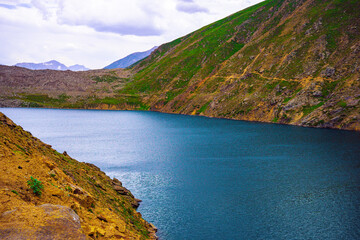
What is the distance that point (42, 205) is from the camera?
19.8 m

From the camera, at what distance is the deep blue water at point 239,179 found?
37.2 metres

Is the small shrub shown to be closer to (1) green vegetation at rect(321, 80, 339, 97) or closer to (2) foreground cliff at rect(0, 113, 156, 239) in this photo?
(2) foreground cliff at rect(0, 113, 156, 239)

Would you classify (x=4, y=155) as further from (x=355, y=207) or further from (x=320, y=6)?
(x=320, y=6)

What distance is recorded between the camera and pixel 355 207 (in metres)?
41.9

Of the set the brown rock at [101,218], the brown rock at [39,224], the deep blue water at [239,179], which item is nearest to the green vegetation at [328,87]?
the deep blue water at [239,179]

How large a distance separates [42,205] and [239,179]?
142ft

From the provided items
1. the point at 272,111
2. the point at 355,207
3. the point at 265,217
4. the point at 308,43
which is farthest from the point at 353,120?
the point at 265,217

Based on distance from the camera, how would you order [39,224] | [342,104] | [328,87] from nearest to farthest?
[39,224] → [342,104] → [328,87]

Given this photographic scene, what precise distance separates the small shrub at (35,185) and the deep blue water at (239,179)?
1788 centimetres

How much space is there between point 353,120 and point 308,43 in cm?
6192

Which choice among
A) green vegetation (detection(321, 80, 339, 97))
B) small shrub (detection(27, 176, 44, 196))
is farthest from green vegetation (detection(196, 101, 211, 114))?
small shrub (detection(27, 176, 44, 196))

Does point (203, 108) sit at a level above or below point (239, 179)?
above

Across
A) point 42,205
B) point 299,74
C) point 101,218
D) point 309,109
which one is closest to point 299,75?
point 299,74

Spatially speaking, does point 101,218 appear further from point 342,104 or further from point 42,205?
point 342,104
